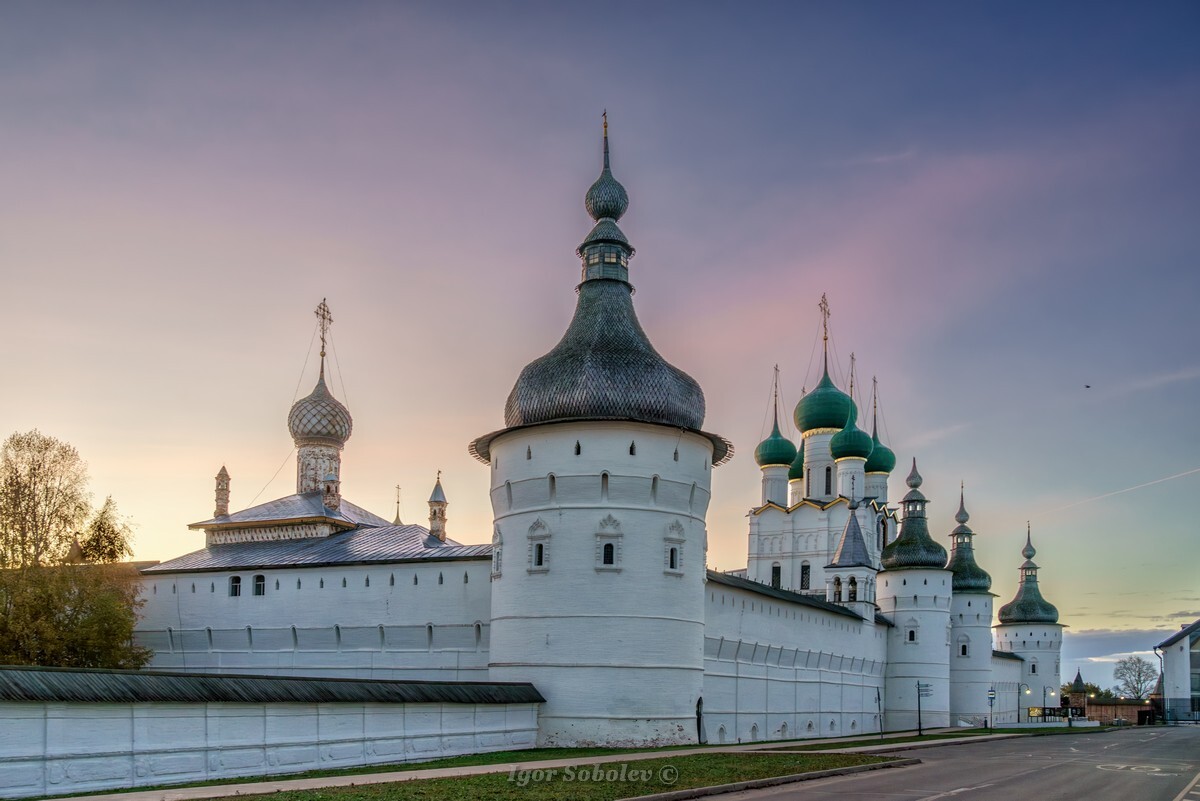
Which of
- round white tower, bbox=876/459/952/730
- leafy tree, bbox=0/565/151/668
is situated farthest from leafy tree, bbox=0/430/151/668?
round white tower, bbox=876/459/952/730

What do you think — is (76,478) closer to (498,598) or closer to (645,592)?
(498,598)

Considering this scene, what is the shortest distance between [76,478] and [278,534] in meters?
7.34

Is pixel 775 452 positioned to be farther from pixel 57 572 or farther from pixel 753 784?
pixel 753 784

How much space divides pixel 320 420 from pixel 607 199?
62.0ft

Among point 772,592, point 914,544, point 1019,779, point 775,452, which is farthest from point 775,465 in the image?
point 1019,779

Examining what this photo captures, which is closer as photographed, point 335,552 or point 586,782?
point 586,782

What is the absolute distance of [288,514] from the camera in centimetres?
4275

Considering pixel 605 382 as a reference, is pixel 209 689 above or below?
below

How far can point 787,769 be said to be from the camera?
20344 millimetres

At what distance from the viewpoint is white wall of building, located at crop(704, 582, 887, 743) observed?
1375 inches

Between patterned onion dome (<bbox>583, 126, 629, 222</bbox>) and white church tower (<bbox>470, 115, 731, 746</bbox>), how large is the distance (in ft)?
13.7

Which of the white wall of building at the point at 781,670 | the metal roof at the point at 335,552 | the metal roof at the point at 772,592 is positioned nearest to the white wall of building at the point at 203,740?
the metal roof at the point at 335,552

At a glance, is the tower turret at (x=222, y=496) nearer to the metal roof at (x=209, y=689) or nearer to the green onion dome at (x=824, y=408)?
the metal roof at (x=209, y=689)

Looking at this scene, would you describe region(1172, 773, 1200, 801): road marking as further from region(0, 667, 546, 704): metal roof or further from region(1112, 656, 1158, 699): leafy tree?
region(1112, 656, 1158, 699): leafy tree
